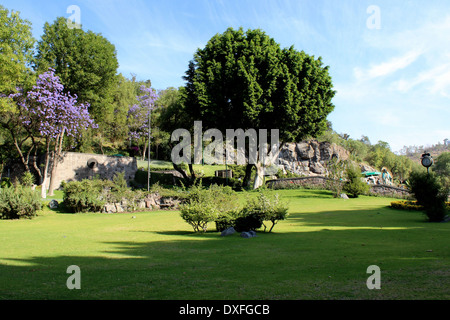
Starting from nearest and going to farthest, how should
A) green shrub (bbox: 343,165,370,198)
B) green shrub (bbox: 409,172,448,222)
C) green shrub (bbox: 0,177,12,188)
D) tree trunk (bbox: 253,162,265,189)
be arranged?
green shrub (bbox: 409,172,448,222)
green shrub (bbox: 343,165,370,198)
green shrub (bbox: 0,177,12,188)
tree trunk (bbox: 253,162,265,189)

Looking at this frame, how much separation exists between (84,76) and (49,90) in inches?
145

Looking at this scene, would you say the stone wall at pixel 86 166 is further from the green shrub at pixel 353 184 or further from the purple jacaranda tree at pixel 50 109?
the green shrub at pixel 353 184

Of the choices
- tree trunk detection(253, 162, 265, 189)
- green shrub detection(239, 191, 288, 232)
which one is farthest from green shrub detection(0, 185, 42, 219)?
tree trunk detection(253, 162, 265, 189)

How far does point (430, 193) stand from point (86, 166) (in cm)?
3346

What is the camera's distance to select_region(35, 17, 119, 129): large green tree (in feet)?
104

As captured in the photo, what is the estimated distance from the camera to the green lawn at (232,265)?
530 cm

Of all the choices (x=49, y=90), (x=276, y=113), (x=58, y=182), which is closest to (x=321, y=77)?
(x=276, y=113)

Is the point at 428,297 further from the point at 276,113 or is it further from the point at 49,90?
the point at 49,90

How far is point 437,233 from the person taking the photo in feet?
37.9

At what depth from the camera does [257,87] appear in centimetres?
3247

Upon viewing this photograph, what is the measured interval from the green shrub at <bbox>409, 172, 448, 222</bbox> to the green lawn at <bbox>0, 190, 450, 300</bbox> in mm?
3889

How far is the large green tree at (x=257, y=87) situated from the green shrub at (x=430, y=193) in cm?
1726

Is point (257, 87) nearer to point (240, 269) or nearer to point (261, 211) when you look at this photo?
point (261, 211)

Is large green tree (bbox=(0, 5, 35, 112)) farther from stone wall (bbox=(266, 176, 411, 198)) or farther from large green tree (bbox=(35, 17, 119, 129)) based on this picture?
stone wall (bbox=(266, 176, 411, 198))
